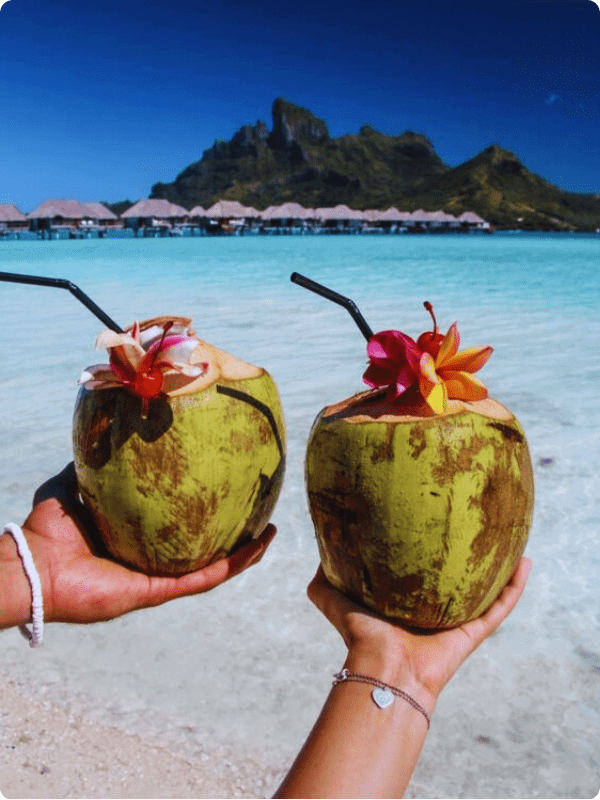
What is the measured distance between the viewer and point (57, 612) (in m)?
1.32

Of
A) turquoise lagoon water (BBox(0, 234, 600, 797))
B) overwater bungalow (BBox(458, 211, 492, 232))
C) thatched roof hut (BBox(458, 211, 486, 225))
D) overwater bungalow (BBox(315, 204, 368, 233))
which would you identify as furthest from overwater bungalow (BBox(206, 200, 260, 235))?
turquoise lagoon water (BBox(0, 234, 600, 797))

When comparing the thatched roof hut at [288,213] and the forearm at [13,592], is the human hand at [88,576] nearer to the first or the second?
the forearm at [13,592]

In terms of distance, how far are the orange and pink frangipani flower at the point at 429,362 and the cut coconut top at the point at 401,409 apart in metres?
0.02

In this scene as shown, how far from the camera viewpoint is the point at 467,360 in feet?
3.79

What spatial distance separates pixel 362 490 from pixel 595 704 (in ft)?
5.06

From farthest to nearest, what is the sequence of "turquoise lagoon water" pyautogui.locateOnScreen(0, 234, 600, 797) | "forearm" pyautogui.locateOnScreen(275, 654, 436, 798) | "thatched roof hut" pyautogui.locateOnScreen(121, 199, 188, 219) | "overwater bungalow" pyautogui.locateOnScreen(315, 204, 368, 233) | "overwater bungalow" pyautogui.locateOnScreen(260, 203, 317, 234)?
"overwater bungalow" pyautogui.locateOnScreen(315, 204, 368, 233), "overwater bungalow" pyautogui.locateOnScreen(260, 203, 317, 234), "thatched roof hut" pyautogui.locateOnScreen(121, 199, 188, 219), "turquoise lagoon water" pyautogui.locateOnScreen(0, 234, 600, 797), "forearm" pyautogui.locateOnScreen(275, 654, 436, 798)

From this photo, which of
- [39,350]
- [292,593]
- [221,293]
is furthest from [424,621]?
[221,293]

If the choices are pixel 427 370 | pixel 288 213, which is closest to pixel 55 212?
pixel 288 213

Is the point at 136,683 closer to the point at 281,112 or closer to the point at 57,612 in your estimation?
the point at 57,612

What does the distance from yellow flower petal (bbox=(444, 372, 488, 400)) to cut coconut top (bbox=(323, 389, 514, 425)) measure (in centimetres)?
1

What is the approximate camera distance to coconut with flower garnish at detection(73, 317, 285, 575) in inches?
46.1

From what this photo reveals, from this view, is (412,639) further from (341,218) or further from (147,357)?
(341,218)

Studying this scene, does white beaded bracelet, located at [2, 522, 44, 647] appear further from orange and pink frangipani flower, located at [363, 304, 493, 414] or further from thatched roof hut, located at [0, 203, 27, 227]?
thatched roof hut, located at [0, 203, 27, 227]

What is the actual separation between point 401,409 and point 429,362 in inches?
3.5
